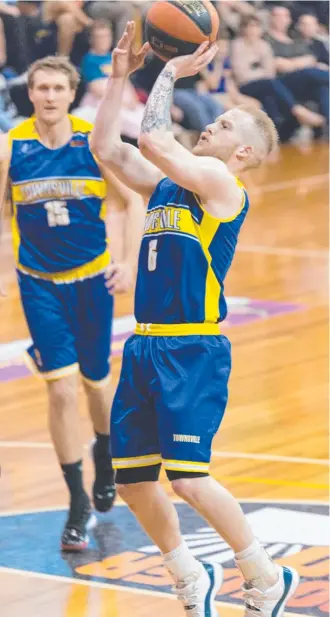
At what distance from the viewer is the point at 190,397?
14.7 feet

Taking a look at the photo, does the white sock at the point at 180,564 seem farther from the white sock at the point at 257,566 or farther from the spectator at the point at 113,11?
the spectator at the point at 113,11

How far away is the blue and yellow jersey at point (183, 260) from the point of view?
4512mm

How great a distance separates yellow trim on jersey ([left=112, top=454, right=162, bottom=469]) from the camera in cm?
457

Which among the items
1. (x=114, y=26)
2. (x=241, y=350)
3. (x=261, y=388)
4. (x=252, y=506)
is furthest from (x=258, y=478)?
(x=114, y=26)

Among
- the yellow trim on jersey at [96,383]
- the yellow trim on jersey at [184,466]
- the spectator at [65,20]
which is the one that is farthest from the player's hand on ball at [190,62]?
the spectator at [65,20]

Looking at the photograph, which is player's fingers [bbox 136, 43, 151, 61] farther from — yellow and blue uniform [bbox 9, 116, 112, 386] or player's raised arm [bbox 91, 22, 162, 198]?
yellow and blue uniform [bbox 9, 116, 112, 386]

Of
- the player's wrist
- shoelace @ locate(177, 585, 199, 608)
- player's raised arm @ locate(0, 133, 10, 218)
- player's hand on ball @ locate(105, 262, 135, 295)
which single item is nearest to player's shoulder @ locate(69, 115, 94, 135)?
player's raised arm @ locate(0, 133, 10, 218)

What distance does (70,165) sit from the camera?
5.86 metres

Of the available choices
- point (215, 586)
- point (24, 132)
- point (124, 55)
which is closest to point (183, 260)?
point (124, 55)

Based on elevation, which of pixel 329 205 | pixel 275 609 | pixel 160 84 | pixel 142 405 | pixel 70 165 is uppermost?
pixel 160 84

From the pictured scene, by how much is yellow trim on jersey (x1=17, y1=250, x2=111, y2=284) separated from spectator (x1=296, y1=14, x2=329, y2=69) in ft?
48.0

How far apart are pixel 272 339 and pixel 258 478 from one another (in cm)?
286

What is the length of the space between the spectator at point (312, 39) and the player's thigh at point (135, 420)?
16.0 metres

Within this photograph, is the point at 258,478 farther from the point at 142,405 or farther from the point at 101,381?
the point at 142,405
